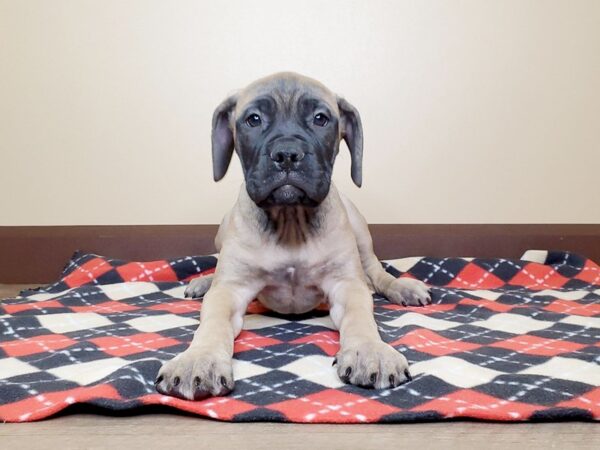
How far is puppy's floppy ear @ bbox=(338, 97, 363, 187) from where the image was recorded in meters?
2.20

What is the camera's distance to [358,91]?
331cm

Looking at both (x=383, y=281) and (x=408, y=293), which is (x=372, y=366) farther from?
(x=383, y=281)

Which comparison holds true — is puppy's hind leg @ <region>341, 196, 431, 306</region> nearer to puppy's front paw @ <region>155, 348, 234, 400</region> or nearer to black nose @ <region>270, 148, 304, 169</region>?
black nose @ <region>270, 148, 304, 169</region>

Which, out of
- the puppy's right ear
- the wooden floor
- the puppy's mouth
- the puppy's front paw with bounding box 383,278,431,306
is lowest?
the wooden floor

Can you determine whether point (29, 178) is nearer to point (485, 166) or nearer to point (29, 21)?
point (29, 21)

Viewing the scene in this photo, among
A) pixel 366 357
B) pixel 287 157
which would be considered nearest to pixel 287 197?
pixel 287 157

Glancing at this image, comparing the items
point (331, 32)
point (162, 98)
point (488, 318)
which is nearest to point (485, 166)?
point (331, 32)

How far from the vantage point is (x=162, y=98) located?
3338 mm

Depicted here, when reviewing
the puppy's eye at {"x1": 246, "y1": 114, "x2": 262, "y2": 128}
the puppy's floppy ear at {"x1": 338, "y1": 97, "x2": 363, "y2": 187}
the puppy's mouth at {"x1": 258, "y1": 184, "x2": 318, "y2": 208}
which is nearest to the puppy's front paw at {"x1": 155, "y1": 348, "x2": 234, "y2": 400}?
the puppy's mouth at {"x1": 258, "y1": 184, "x2": 318, "y2": 208}

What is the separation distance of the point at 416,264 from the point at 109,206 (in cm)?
171

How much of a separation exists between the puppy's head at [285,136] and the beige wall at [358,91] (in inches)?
44.5

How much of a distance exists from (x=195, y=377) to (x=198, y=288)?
1.33 m

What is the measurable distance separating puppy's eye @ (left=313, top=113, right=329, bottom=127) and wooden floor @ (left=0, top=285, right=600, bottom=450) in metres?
1.04

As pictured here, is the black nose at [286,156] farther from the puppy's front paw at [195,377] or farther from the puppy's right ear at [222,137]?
the puppy's front paw at [195,377]
